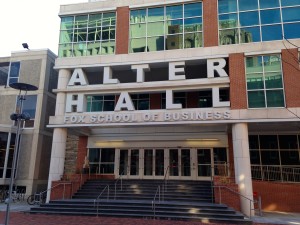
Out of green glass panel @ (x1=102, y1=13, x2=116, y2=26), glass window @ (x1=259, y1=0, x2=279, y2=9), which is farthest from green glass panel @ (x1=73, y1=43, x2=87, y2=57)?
glass window @ (x1=259, y1=0, x2=279, y2=9)

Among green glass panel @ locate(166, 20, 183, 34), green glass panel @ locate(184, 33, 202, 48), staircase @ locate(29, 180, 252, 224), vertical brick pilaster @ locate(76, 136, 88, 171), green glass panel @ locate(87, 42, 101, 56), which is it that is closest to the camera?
staircase @ locate(29, 180, 252, 224)

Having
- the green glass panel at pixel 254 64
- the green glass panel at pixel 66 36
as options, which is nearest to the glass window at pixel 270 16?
the green glass panel at pixel 254 64

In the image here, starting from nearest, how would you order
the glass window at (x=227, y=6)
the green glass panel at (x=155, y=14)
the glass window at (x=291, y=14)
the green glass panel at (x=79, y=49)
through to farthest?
1. the glass window at (x=291, y=14)
2. the glass window at (x=227, y=6)
3. the green glass panel at (x=155, y=14)
4. the green glass panel at (x=79, y=49)

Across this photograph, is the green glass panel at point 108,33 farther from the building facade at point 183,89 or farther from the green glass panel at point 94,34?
the green glass panel at point 94,34

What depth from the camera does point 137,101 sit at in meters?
23.7

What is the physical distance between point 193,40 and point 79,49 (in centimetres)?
849

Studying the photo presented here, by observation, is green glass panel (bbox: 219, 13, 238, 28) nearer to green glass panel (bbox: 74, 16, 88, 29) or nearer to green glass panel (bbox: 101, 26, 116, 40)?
green glass panel (bbox: 101, 26, 116, 40)

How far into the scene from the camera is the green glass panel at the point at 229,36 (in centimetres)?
1888

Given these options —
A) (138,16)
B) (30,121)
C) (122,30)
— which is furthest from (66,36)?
(30,121)

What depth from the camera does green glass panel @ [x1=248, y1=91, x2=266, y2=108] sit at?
57.7 ft

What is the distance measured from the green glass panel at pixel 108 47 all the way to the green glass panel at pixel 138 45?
1.38m

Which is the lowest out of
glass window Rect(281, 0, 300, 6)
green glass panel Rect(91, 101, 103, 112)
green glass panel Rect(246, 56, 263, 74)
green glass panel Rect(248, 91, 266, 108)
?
green glass panel Rect(248, 91, 266, 108)

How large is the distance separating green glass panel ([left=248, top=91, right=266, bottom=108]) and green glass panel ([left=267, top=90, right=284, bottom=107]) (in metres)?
0.35

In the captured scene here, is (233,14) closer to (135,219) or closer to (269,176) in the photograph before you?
(269,176)
